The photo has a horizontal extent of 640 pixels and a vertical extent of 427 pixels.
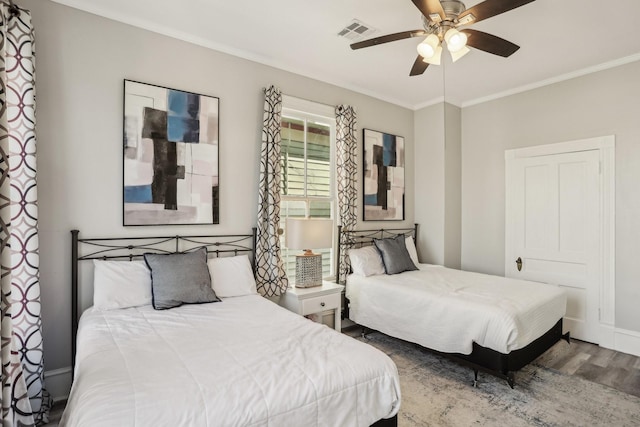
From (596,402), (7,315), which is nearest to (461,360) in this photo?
(596,402)

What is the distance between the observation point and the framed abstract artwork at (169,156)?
8.48 feet

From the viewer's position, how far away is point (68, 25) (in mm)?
2367

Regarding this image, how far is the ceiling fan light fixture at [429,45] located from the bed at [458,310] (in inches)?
74.2

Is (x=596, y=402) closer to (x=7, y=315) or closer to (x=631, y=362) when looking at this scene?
(x=631, y=362)

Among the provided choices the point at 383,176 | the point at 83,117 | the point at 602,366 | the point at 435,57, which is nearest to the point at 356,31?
the point at 435,57

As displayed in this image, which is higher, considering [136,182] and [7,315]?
[136,182]

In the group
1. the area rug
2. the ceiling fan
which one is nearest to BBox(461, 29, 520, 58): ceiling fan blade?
the ceiling fan

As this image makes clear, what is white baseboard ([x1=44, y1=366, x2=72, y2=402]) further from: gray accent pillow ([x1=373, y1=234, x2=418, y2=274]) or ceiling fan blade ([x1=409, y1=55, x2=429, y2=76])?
ceiling fan blade ([x1=409, y1=55, x2=429, y2=76])

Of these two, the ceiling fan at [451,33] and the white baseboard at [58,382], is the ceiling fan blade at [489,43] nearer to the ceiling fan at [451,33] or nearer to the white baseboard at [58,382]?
the ceiling fan at [451,33]

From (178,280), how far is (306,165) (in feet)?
5.95

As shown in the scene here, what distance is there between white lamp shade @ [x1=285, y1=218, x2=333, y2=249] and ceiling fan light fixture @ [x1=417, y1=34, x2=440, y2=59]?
1580mm

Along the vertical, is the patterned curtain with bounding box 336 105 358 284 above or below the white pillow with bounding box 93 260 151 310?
above

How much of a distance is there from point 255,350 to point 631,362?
11.4 ft

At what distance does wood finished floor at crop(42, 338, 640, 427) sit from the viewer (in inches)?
107
